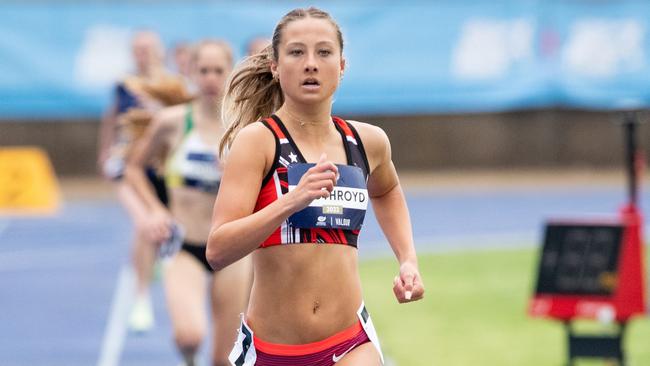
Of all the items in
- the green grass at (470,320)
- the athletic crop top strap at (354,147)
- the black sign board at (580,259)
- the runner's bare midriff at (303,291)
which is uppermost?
the athletic crop top strap at (354,147)

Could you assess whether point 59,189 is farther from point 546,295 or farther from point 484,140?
point 546,295

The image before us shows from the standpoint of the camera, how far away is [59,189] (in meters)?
23.7

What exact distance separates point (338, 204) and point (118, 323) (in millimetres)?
7536

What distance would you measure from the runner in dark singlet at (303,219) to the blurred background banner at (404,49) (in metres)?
17.8

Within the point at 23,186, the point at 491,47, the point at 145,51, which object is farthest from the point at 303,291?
the point at 491,47

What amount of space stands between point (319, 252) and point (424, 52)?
62.8 feet

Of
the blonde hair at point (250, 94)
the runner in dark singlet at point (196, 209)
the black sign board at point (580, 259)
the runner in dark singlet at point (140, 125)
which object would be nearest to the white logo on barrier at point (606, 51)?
the runner in dark singlet at point (140, 125)

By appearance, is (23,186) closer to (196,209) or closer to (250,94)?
(196,209)

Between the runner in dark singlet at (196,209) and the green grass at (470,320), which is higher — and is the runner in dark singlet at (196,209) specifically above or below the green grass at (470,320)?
above

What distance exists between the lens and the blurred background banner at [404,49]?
2308cm

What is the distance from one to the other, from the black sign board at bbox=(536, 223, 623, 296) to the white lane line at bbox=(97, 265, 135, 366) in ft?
10.8

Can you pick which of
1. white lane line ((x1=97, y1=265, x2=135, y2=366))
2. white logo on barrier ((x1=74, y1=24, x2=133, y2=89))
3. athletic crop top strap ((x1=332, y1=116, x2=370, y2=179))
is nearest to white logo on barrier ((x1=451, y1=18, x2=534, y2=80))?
white logo on barrier ((x1=74, y1=24, x2=133, y2=89))

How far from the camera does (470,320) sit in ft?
39.4

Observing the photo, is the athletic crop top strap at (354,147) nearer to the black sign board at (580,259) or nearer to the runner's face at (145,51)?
the black sign board at (580,259)
